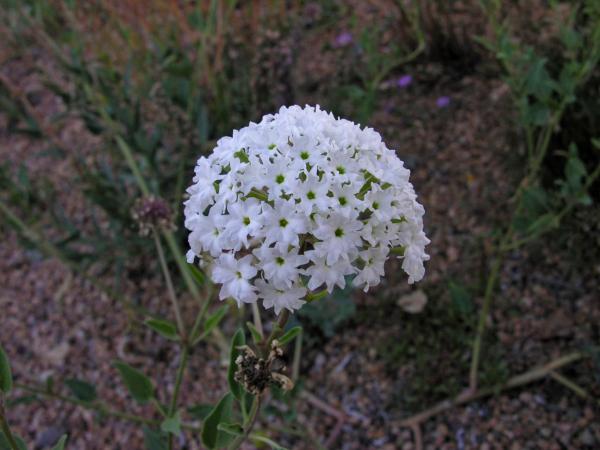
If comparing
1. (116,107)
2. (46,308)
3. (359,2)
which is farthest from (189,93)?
(359,2)

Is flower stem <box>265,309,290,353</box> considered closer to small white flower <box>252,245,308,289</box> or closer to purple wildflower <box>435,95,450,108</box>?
small white flower <box>252,245,308,289</box>

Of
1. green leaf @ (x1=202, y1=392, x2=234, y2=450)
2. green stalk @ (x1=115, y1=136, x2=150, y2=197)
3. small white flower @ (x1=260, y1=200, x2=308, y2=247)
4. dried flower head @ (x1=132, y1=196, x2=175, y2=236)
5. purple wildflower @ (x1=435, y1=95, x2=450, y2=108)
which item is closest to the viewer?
small white flower @ (x1=260, y1=200, x2=308, y2=247)

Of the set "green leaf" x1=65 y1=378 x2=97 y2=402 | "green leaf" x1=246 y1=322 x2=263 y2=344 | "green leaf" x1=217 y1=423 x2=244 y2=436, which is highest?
"green leaf" x1=246 y1=322 x2=263 y2=344

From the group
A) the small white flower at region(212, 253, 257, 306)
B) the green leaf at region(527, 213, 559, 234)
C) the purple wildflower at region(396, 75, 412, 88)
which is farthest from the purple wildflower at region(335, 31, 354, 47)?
the small white flower at region(212, 253, 257, 306)

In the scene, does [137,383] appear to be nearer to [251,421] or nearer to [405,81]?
[251,421]

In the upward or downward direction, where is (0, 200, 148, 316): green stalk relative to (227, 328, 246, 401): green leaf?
downward

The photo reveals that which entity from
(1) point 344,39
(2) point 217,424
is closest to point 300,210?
(2) point 217,424
